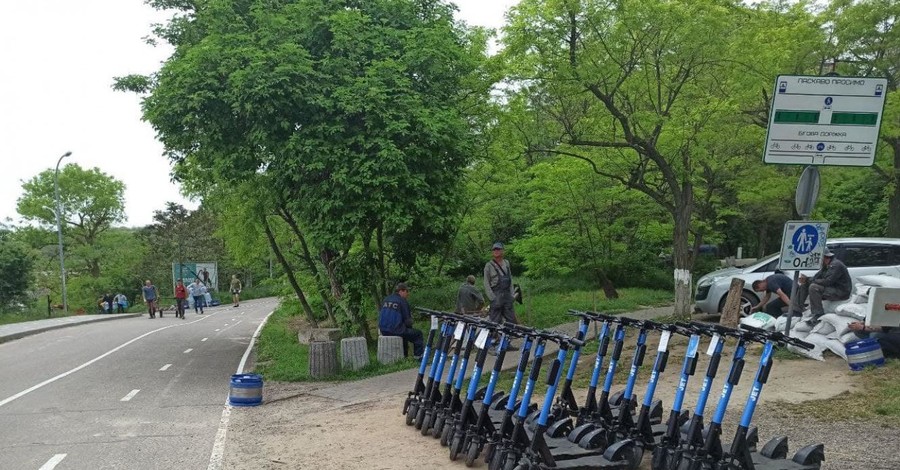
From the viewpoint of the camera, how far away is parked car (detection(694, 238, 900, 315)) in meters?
14.2

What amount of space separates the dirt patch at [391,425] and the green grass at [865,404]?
6.4 inches

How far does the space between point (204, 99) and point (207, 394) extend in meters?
5.12

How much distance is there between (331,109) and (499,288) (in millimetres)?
4412

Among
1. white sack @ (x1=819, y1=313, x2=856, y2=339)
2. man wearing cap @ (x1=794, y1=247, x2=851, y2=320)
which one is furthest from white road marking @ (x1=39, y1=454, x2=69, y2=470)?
man wearing cap @ (x1=794, y1=247, x2=851, y2=320)

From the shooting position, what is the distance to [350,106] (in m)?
12.7

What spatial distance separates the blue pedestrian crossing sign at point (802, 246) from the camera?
9.19 meters

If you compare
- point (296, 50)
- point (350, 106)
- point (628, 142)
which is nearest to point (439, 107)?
point (350, 106)

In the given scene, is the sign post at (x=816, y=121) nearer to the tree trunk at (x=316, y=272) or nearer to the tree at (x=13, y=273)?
the tree trunk at (x=316, y=272)

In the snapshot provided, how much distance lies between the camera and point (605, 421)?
7125mm

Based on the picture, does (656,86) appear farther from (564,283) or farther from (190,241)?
(190,241)

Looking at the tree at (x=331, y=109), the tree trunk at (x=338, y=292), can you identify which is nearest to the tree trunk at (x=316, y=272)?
the tree trunk at (x=338, y=292)

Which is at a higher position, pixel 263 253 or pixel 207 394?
pixel 263 253

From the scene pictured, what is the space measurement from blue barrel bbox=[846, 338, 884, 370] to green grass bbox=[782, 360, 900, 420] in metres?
0.25

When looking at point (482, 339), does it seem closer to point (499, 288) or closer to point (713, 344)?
point (713, 344)
